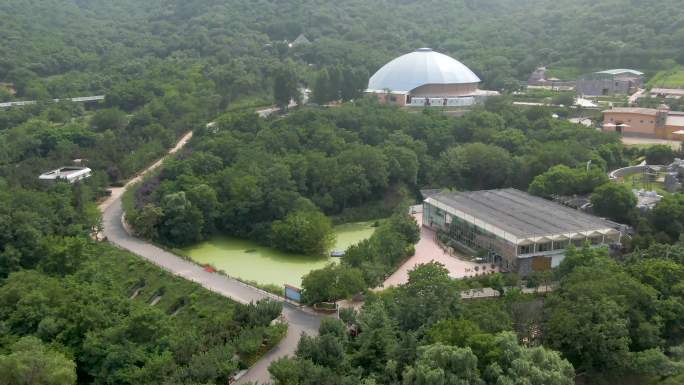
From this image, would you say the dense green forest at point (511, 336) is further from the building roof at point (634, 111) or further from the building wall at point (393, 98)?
the building wall at point (393, 98)

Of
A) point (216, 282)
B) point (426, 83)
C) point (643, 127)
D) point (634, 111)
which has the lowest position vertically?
point (216, 282)

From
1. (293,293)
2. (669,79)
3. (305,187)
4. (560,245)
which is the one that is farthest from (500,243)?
(669,79)

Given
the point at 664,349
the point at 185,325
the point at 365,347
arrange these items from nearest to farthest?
the point at 365,347 < the point at 664,349 < the point at 185,325

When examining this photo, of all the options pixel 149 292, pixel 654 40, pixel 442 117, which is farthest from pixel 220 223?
pixel 654 40

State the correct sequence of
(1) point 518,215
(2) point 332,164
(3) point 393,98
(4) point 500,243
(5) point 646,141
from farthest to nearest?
(3) point 393,98
(5) point 646,141
(2) point 332,164
(1) point 518,215
(4) point 500,243

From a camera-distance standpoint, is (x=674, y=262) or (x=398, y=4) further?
(x=398, y=4)

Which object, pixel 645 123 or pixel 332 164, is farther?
pixel 645 123

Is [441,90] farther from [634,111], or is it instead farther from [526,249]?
[526,249]

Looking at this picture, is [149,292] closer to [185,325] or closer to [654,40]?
[185,325]
